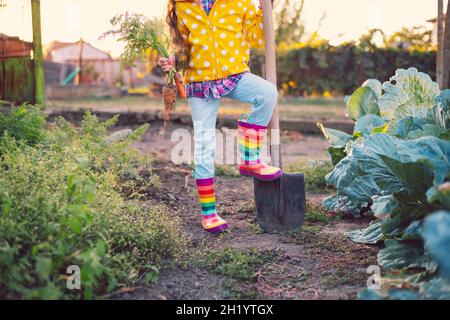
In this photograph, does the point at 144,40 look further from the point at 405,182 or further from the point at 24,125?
the point at 405,182

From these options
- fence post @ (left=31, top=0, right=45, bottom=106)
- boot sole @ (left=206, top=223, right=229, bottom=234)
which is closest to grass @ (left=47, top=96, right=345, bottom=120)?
fence post @ (left=31, top=0, right=45, bottom=106)

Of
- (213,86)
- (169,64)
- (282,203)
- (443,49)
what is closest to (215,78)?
(213,86)

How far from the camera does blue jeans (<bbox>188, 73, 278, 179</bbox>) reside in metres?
3.38

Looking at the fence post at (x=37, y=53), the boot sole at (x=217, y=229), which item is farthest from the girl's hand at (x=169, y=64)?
the fence post at (x=37, y=53)

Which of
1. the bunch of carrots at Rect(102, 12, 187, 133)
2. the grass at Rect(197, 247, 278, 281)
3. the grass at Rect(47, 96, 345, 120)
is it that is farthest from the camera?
the grass at Rect(47, 96, 345, 120)

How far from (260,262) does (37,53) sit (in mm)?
4639

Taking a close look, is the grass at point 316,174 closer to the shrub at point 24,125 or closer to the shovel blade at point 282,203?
the shovel blade at point 282,203

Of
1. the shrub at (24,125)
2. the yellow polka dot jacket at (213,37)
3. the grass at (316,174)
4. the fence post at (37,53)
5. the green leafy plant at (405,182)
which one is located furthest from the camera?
the fence post at (37,53)

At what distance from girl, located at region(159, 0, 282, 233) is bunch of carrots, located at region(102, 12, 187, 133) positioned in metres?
0.13

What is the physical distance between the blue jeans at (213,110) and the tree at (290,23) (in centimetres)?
1174

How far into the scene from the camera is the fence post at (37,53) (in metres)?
6.27

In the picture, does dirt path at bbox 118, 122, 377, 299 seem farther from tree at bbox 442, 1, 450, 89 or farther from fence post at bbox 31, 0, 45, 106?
fence post at bbox 31, 0, 45, 106

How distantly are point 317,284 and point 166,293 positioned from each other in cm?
74
